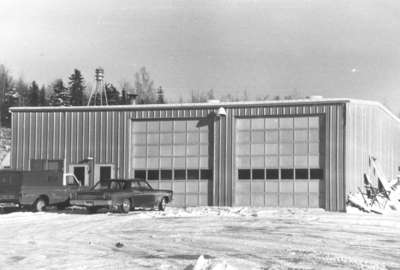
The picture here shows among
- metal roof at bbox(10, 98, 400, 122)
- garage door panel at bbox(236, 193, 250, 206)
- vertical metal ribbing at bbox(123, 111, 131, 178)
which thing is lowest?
garage door panel at bbox(236, 193, 250, 206)

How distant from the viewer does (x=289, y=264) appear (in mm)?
12641

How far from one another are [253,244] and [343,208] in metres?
13.7

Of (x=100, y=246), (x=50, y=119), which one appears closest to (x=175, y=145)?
(x=50, y=119)

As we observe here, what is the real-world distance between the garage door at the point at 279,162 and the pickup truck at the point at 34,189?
7.64 metres

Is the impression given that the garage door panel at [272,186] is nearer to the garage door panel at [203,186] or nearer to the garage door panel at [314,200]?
the garage door panel at [314,200]

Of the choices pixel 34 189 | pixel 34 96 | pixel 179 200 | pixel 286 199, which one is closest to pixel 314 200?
pixel 286 199

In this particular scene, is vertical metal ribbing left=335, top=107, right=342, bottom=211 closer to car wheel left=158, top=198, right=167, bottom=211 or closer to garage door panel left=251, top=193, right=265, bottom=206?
garage door panel left=251, top=193, right=265, bottom=206

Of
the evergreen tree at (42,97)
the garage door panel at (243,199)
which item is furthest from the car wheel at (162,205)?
the evergreen tree at (42,97)

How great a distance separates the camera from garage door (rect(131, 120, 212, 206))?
102ft

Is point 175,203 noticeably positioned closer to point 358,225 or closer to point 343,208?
point 343,208

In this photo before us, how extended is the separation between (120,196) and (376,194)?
39.4ft

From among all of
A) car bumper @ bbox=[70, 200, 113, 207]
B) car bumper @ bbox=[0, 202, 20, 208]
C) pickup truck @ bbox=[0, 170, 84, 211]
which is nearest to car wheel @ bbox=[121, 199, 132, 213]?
car bumper @ bbox=[70, 200, 113, 207]

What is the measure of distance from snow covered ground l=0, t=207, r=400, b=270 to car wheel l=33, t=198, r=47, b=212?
9.17 ft

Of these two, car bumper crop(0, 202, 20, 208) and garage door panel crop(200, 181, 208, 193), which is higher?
garage door panel crop(200, 181, 208, 193)
